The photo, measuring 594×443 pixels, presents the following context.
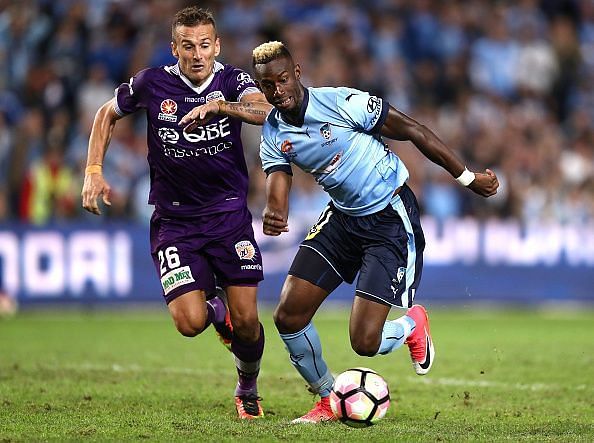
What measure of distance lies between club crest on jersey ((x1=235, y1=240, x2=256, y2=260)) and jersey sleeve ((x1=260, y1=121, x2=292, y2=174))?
71 cm

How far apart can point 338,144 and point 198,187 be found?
112 centimetres

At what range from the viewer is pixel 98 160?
305 inches

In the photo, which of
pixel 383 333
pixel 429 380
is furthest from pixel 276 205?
pixel 429 380

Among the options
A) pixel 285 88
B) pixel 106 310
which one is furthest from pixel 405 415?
pixel 106 310

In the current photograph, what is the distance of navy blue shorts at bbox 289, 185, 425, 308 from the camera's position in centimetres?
736

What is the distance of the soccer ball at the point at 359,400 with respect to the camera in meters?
6.89

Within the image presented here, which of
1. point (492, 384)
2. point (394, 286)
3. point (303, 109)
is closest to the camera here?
point (303, 109)

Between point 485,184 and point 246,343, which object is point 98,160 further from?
point 485,184

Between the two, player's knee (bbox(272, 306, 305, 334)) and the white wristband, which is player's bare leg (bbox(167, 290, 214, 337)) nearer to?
player's knee (bbox(272, 306, 305, 334))

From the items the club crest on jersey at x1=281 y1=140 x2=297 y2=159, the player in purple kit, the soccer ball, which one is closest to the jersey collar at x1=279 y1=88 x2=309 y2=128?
the club crest on jersey at x1=281 y1=140 x2=297 y2=159

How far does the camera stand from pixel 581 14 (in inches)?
873

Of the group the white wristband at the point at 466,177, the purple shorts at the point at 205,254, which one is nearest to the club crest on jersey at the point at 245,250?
the purple shorts at the point at 205,254

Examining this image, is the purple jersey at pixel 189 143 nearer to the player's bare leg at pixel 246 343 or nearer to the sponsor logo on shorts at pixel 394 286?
the player's bare leg at pixel 246 343

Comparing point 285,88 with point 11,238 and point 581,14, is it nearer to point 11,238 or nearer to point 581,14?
point 11,238
